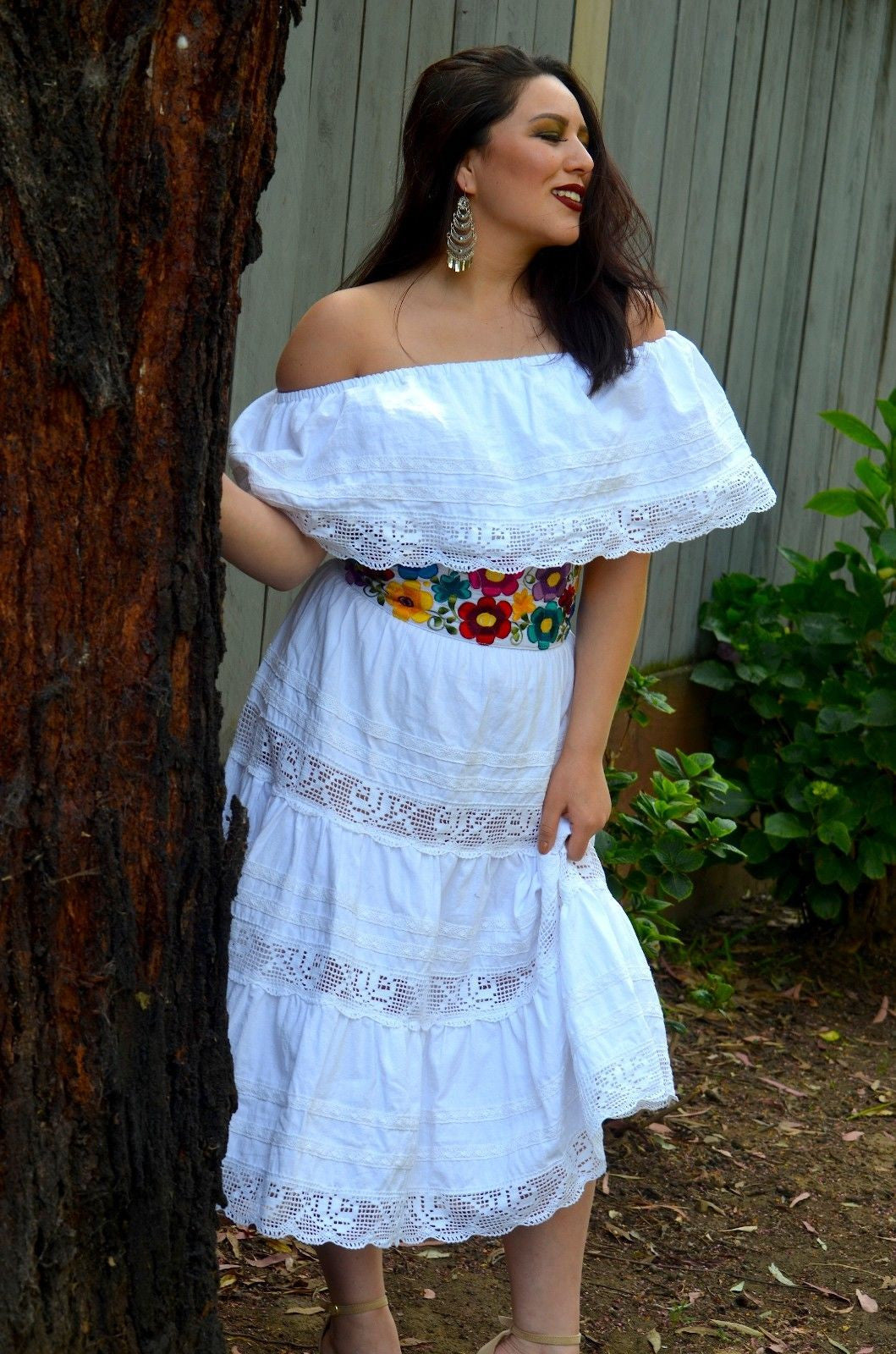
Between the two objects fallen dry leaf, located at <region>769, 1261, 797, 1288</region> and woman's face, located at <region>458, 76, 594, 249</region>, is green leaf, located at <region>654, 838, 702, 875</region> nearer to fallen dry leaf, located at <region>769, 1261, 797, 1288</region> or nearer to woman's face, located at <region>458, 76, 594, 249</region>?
fallen dry leaf, located at <region>769, 1261, 797, 1288</region>

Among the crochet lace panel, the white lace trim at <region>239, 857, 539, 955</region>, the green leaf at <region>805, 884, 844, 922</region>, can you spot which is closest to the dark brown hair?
the white lace trim at <region>239, 857, 539, 955</region>

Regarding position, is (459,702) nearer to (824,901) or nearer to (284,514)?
(284,514)

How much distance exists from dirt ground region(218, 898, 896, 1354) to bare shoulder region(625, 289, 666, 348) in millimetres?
1546

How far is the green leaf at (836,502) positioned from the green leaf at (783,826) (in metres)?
0.82

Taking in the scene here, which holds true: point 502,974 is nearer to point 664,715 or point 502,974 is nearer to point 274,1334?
point 274,1334

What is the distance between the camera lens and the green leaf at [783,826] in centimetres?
400

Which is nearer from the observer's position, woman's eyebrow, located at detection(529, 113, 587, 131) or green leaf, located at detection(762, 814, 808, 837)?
woman's eyebrow, located at detection(529, 113, 587, 131)

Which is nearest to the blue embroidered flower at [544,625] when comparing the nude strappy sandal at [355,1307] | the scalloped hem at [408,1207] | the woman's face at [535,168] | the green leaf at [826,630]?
the woman's face at [535,168]

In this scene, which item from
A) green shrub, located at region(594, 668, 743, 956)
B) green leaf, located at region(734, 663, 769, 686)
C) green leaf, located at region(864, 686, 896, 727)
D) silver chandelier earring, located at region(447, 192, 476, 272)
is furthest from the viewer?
green leaf, located at region(734, 663, 769, 686)

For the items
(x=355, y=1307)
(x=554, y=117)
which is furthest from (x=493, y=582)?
(x=355, y=1307)

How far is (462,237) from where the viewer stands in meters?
2.05

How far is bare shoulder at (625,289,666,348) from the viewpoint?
208 cm

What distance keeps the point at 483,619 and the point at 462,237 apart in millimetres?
511

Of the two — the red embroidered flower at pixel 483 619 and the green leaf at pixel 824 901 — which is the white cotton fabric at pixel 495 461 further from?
the green leaf at pixel 824 901
